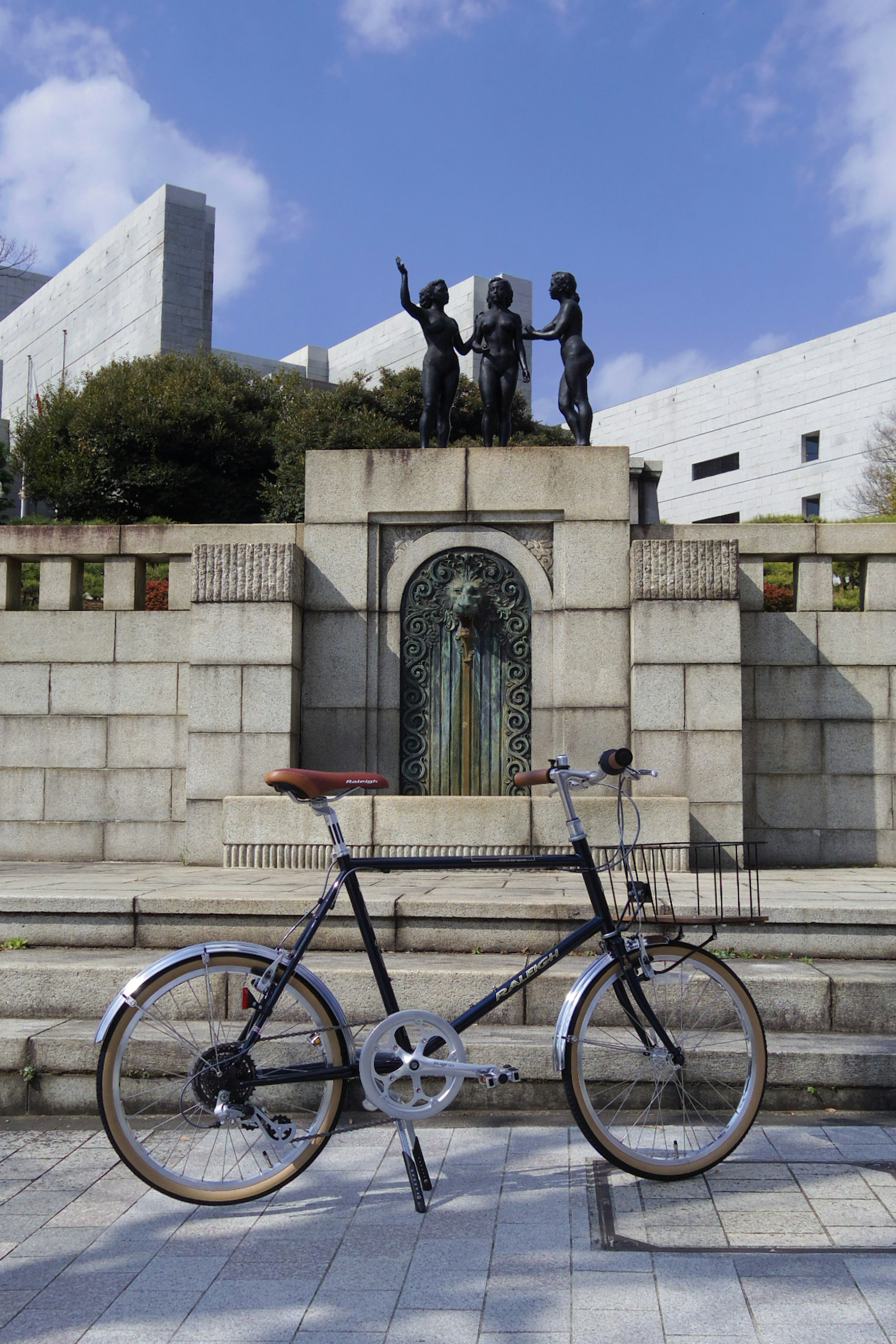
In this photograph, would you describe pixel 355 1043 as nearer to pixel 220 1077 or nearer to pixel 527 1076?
pixel 220 1077

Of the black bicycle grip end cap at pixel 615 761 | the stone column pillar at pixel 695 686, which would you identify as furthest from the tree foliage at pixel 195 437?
the black bicycle grip end cap at pixel 615 761

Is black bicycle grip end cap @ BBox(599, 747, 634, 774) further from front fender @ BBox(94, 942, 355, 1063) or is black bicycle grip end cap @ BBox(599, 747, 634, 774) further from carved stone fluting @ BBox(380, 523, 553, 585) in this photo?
carved stone fluting @ BBox(380, 523, 553, 585)

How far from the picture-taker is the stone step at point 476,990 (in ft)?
17.3

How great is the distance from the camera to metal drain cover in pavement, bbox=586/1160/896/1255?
3492mm

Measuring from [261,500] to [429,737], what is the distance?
871 inches

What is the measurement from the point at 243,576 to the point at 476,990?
521 centimetres

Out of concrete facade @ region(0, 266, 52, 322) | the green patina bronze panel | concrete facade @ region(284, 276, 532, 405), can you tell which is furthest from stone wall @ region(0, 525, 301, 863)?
concrete facade @ region(0, 266, 52, 322)

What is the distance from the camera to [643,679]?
31.1ft

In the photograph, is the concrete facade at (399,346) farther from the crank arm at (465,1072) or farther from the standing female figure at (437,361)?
the crank arm at (465,1072)

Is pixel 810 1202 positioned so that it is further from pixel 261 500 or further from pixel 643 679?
pixel 261 500

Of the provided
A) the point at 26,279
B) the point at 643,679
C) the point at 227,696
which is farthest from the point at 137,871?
the point at 26,279

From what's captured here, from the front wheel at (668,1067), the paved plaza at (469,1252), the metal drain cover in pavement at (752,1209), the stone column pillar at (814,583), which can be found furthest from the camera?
A: the stone column pillar at (814,583)

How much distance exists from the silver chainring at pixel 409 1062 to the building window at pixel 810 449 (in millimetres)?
43346

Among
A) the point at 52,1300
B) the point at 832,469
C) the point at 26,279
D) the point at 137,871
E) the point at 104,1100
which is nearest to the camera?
the point at 52,1300
